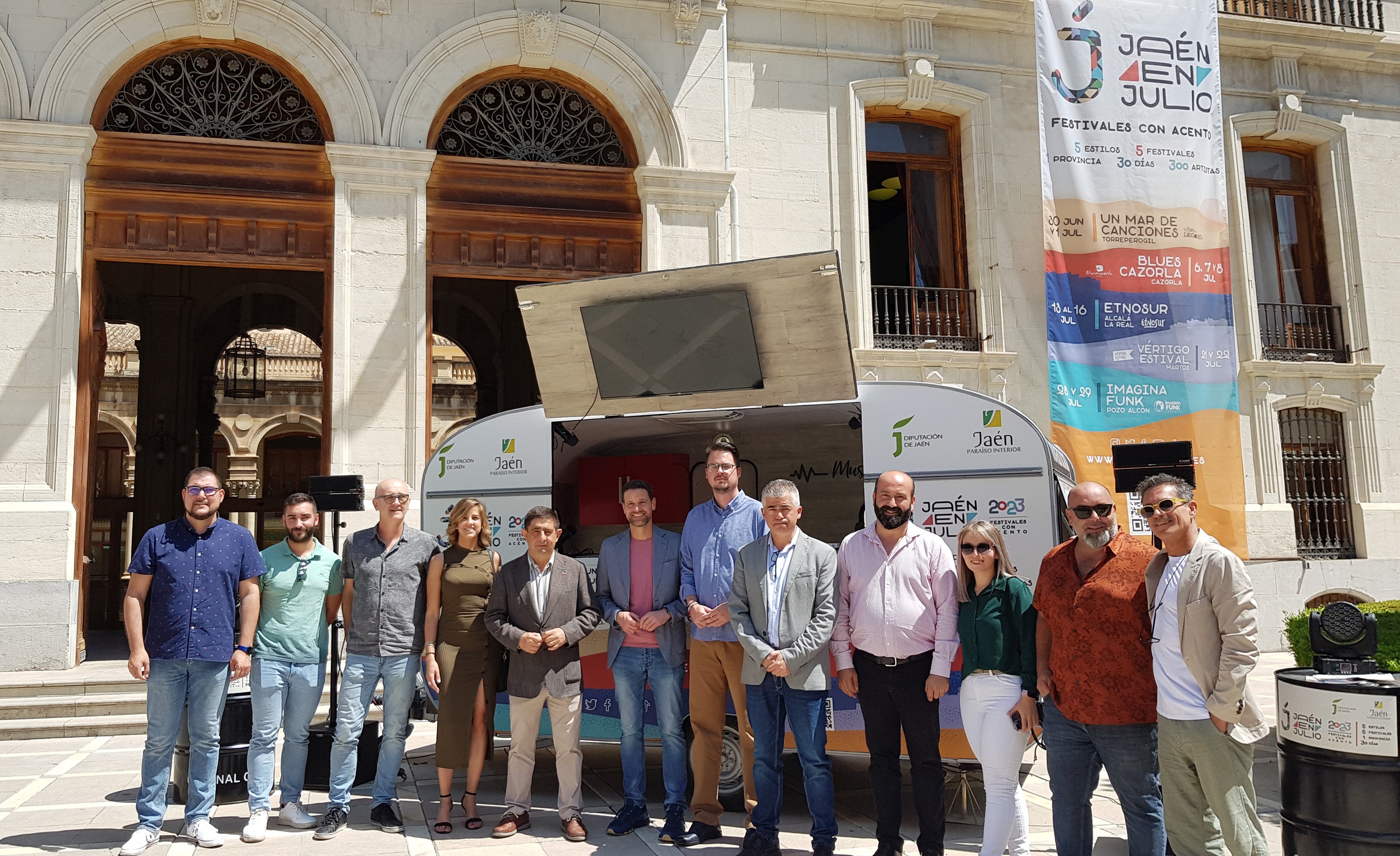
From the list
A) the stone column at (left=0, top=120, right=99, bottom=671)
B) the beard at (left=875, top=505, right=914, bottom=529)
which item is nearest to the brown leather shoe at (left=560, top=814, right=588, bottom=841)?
the beard at (left=875, top=505, right=914, bottom=529)

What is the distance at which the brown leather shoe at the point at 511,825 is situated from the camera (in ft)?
19.7

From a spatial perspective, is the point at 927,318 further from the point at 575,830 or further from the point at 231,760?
the point at 231,760

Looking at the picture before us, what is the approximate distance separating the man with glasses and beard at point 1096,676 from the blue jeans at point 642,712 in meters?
2.14

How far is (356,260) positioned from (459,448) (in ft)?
15.2

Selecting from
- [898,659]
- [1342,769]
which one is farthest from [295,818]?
[1342,769]

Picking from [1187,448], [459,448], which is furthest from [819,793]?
[459,448]

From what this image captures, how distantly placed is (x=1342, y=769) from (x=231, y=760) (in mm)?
6365

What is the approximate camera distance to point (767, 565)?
18.7 ft

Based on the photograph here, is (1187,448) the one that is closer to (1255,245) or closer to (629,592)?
(629,592)

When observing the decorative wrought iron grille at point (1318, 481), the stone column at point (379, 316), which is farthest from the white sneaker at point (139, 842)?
the decorative wrought iron grille at point (1318, 481)

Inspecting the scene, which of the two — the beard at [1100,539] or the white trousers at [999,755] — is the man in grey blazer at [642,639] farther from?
the beard at [1100,539]

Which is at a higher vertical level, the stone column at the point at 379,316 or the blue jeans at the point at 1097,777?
the stone column at the point at 379,316

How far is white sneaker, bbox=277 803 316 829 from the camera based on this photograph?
20.5 ft

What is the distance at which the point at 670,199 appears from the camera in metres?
12.7
